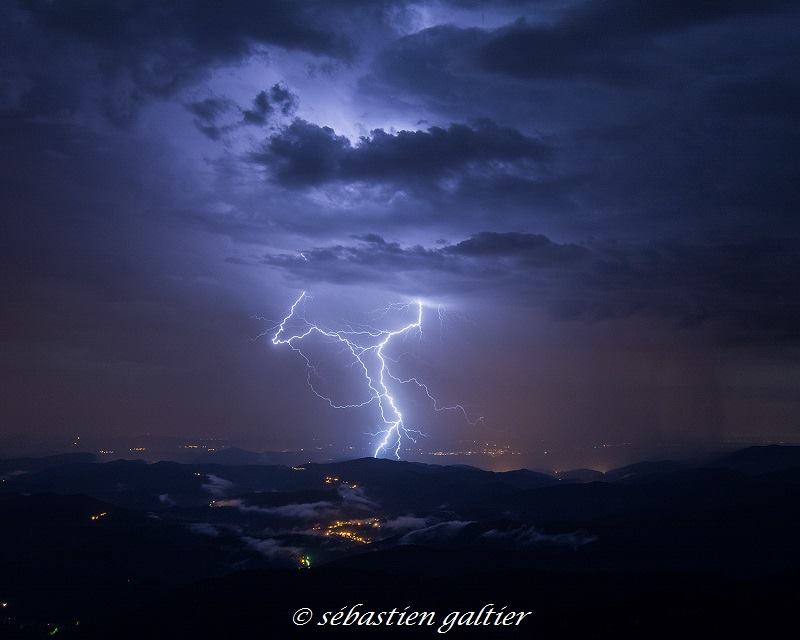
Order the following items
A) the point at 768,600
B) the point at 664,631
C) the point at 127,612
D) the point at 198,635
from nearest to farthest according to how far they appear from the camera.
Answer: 1. the point at 664,631
2. the point at 768,600
3. the point at 198,635
4. the point at 127,612

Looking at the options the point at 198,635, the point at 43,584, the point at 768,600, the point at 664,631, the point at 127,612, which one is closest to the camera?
the point at 664,631

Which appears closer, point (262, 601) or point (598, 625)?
point (598, 625)

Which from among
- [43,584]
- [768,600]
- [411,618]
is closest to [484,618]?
[411,618]

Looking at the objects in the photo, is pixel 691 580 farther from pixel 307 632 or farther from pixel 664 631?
pixel 307 632

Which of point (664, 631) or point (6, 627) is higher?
point (664, 631)

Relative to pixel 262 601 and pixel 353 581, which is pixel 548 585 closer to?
pixel 353 581

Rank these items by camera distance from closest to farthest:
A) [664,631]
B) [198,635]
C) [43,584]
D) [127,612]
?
1. [664,631]
2. [198,635]
3. [127,612]
4. [43,584]

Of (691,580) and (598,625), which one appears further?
(691,580)

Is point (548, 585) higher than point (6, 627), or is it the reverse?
point (548, 585)

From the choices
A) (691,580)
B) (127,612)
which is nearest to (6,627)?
(127,612)
